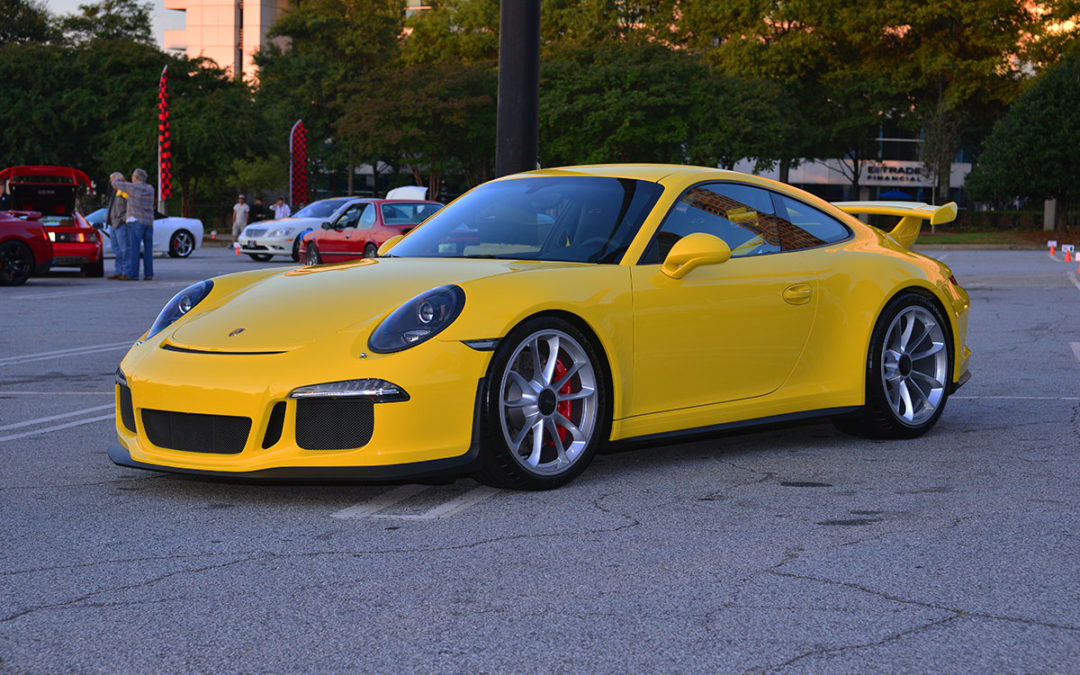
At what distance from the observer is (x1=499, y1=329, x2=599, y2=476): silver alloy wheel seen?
218 inches

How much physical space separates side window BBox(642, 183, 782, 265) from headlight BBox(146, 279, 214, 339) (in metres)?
1.98

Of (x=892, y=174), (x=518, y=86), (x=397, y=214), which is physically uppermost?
(x=892, y=174)

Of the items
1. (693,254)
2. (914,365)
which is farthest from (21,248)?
(693,254)

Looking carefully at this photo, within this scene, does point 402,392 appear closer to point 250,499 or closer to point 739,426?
point 250,499

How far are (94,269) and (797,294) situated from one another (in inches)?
722

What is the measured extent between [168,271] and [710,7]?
43512 mm

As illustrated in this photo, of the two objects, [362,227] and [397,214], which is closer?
[362,227]

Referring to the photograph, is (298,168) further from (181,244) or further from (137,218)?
(137,218)

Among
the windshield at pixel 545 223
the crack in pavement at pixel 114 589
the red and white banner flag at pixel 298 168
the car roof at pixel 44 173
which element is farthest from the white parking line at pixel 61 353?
the red and white banner flag at pixel 298 168

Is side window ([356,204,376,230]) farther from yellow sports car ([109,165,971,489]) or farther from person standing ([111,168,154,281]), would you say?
yellow sports car ([109,165,971,489])

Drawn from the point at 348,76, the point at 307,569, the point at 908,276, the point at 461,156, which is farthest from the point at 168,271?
the point at 348,76

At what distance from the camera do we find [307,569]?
438cm

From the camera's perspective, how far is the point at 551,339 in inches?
222

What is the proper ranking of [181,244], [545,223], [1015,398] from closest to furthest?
1. [545,223]
2. [1015,398]
3. [181,244]
